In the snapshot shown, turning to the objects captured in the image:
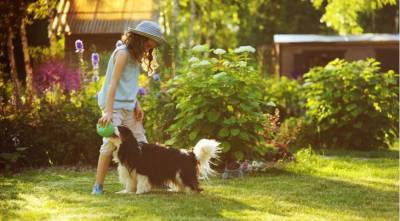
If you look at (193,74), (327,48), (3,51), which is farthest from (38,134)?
(327,48)

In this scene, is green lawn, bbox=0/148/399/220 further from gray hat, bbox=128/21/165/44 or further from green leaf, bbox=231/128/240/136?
gray hat, bbox=128/21/165/44

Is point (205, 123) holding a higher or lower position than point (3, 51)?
lower

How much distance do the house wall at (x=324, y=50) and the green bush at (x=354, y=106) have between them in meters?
12.4

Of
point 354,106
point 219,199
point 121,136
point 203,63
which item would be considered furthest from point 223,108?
point 354,106

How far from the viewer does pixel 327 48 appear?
26.0 m

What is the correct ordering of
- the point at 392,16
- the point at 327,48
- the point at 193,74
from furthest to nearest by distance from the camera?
the point at 392,16
the point at 327,48
the point at 193,74

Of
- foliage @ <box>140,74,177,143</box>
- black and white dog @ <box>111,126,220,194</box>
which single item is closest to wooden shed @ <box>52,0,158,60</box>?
foliage @ <box>140,74,177,143</box>

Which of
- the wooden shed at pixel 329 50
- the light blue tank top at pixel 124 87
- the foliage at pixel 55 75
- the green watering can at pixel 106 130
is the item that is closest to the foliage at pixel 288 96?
the foliage at pixel 55 75

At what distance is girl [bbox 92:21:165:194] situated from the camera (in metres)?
7.32

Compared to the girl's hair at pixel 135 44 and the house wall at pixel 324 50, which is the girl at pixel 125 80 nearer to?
the girl's hair at pixel 135 44

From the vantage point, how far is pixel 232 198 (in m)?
7.44

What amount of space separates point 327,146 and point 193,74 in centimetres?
401

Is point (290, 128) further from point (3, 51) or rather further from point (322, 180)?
point (3, 51)

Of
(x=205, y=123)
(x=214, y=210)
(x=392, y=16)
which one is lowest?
(x=214, y=210)
